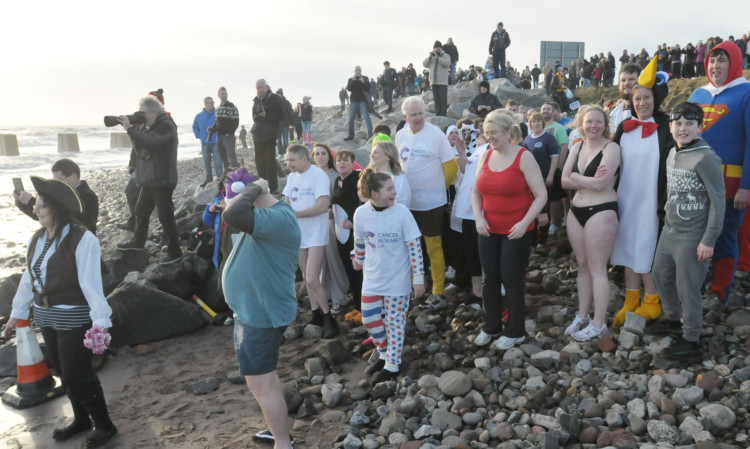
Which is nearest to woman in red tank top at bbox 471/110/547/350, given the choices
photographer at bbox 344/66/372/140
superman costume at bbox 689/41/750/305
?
superman costume at bbox 689/41/750/305

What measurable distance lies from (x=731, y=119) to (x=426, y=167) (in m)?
2.69

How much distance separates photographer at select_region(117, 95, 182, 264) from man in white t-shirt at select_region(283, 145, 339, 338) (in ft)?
7.21

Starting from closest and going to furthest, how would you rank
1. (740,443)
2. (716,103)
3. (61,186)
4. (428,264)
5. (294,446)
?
(740,443) → (294,446) → (61,186) → (716,103) → (428,264)

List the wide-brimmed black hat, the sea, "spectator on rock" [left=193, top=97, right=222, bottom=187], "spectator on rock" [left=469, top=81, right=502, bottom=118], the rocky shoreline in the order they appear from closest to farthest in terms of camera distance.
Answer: the rocky shoreline, the wide-brimmed black hat, "spectator on rock" [left=469, top=81, right=502, bottom=118], "spectator on rock" [left=193, top=97, right=222, bottom=187], the sea

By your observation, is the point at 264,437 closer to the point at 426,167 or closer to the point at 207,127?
the point at 426,167

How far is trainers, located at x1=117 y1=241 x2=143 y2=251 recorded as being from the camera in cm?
768

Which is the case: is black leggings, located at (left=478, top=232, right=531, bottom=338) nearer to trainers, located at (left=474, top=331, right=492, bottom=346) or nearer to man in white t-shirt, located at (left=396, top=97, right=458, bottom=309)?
trainers, located at (left=474, top=331, right=492, bottom=346)

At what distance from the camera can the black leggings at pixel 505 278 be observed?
4.20 metres

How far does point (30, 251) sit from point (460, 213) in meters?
3.85

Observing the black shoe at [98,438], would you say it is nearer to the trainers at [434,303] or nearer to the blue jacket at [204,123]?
the trainers at [434,303]

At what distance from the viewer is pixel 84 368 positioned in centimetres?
393

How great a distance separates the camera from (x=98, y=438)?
4.02 metres

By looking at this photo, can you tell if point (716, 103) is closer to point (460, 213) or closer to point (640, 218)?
point (640, 218)

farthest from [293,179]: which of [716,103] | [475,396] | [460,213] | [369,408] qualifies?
[716,103]
